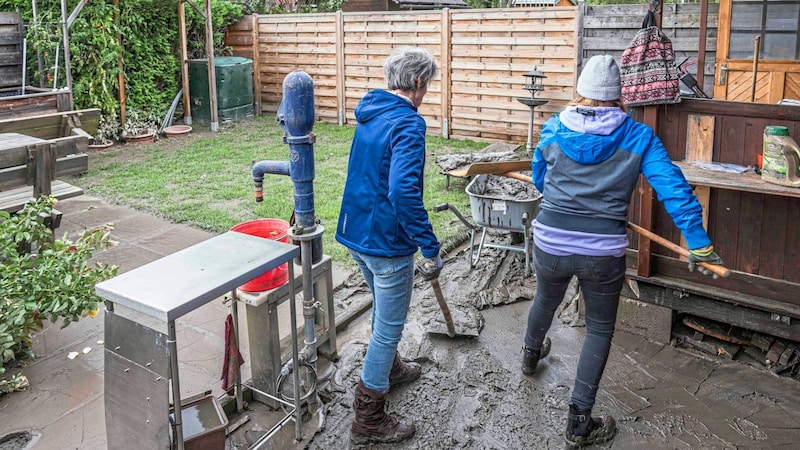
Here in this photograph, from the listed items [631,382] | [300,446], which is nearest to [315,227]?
[300,446]

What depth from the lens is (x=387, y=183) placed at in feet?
9.32

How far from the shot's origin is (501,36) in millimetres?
9547

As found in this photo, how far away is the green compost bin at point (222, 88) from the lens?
447 inches

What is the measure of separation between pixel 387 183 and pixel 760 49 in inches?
222

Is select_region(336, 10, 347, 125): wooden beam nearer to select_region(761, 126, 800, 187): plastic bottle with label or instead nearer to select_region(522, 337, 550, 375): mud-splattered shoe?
select_region(522, 337, 550, 375): mud-splattered shoe

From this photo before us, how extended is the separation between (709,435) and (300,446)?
1.96 meters

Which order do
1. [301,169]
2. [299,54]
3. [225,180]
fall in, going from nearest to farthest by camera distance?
[301,169], [225,180], [299,54]

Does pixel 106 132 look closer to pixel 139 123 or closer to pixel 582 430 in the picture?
pixel 139 123

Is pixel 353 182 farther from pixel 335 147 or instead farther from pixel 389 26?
pixel 389 26

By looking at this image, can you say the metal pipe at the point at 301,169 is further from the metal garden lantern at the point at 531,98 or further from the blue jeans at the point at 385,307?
the metal garden lantern at the point at 531,98

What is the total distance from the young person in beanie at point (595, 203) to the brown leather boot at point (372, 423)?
2.73 ft

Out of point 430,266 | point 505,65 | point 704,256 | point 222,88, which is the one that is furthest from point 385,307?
point 222,88

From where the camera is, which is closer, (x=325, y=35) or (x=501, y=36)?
(x=501, y=36)

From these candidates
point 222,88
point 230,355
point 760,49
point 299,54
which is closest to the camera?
point 230,355
